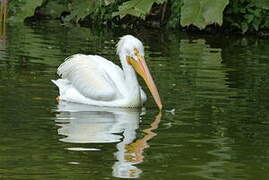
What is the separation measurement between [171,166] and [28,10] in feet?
45.1

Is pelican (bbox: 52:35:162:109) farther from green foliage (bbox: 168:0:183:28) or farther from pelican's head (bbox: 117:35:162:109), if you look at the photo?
green foliage (bbox: 168:0:183:28)

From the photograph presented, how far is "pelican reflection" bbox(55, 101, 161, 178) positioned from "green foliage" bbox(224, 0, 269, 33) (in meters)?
9.13

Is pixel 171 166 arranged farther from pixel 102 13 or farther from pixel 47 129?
pixel 102 13

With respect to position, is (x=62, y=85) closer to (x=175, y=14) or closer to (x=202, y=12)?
(x=202, y=12)

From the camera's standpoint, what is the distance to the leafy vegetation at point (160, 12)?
16969 millimetres

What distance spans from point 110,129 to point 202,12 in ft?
28.3

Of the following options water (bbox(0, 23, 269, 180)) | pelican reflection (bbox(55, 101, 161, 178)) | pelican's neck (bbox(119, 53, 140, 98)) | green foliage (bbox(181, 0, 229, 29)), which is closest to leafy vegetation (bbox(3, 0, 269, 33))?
green foliage (bbox(181, 0, 229, 29))

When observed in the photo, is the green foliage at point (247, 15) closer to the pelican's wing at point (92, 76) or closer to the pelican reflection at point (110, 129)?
the pelican's wing at point (92, 76)

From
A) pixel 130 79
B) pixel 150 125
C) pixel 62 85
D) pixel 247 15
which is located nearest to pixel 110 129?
pixel 150 125

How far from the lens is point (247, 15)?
1883cm

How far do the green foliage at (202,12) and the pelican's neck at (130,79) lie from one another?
21.4 feet

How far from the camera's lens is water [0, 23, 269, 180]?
7043 millimetres

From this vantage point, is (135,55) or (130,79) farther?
(135,55)

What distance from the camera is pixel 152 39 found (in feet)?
58.9
